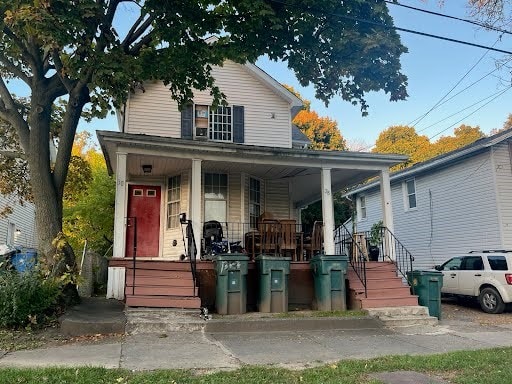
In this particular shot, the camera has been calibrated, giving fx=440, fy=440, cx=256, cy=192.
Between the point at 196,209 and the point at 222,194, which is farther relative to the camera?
the point at 222,194

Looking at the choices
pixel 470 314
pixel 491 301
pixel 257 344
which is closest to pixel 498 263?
pixel 491 301

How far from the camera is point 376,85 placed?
367 inches

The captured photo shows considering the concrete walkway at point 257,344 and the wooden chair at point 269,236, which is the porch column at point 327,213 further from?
the concrete walkway at point 257,344

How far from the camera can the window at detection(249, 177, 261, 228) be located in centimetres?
1369

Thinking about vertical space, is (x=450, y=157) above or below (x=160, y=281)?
above

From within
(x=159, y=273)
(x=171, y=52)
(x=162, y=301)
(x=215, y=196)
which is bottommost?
(x=162, y=301)

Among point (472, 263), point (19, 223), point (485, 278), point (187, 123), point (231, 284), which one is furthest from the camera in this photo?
point (19, 223)

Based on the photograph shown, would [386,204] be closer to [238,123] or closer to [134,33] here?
[238,123]

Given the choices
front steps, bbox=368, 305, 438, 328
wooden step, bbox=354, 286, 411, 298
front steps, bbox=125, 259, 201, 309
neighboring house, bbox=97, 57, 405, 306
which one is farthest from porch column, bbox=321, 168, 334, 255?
front steps, bbox=125, 259, 201, 309

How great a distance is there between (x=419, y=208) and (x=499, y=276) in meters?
6.73

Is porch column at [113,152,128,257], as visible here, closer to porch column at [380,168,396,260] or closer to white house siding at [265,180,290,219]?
white house siding at [265,180,290,219]

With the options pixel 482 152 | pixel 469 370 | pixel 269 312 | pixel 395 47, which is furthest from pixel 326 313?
pixel 482 152

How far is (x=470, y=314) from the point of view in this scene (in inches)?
453

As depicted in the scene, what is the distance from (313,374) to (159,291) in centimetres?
436
